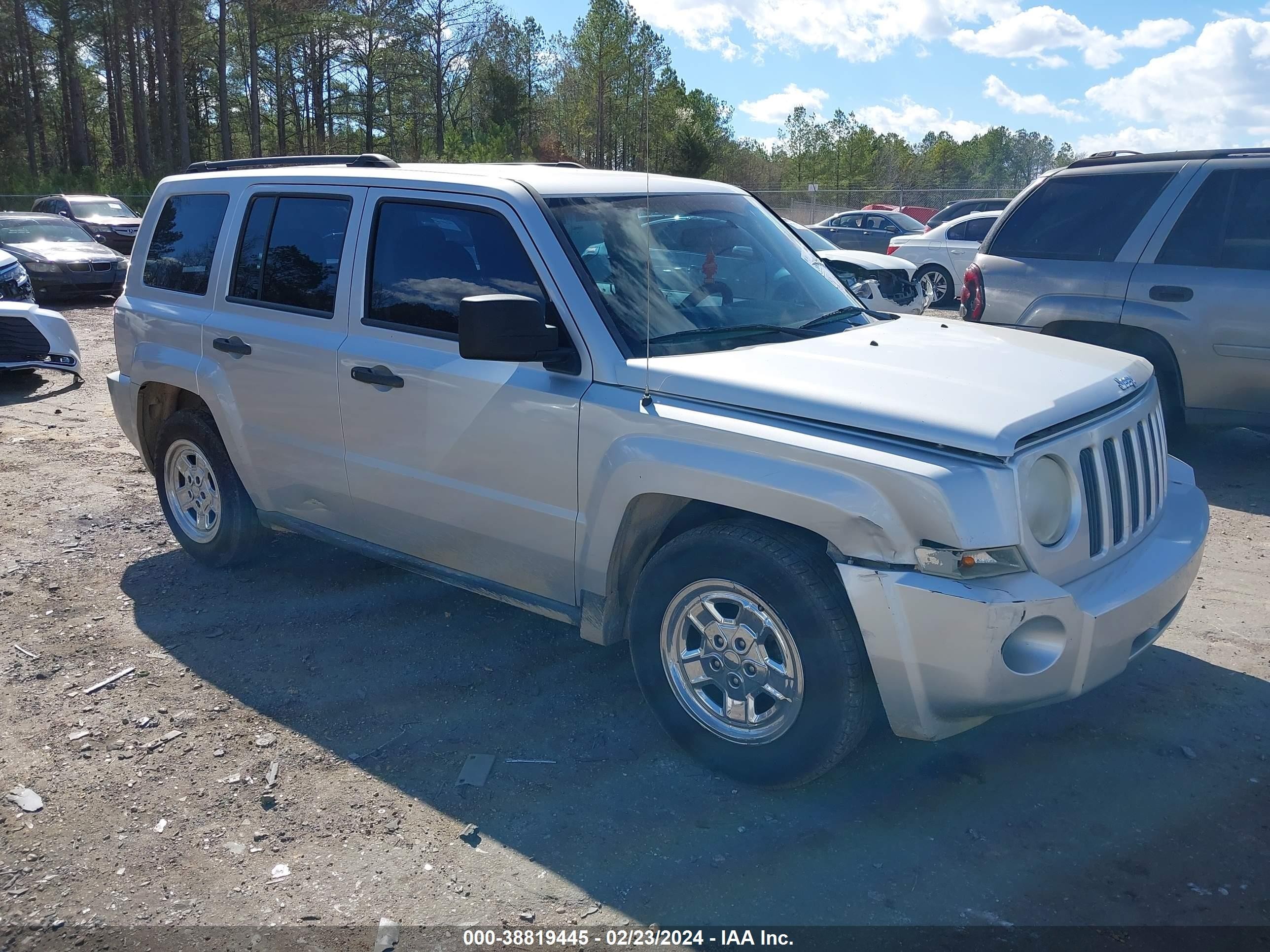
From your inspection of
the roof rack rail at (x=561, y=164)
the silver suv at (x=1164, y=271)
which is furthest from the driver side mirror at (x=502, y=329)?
the silver suv at (x=1164, y=271)

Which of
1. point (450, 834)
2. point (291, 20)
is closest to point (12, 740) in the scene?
point (450, 834)

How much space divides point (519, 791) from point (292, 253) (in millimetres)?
2718

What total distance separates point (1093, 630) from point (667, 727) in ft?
4.80

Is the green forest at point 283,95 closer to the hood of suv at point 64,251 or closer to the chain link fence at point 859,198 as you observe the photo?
the chain link fence at point 859,198

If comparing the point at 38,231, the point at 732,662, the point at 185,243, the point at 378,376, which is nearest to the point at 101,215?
the point at 38,231

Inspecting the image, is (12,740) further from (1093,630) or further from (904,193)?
(904,193)

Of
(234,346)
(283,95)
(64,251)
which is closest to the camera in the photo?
(234,346)

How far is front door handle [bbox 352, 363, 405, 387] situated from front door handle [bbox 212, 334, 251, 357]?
874mm

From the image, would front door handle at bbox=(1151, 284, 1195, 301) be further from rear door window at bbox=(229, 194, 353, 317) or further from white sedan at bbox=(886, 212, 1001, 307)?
white sedan at bbox=(886, 212, 1001, 307)

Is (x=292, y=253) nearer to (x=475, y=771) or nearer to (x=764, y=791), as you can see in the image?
(x=475, y=771)

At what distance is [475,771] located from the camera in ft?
12.4

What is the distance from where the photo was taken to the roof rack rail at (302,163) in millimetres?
5008

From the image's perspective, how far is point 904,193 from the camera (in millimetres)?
37875

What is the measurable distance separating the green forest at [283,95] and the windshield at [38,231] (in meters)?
8.11
